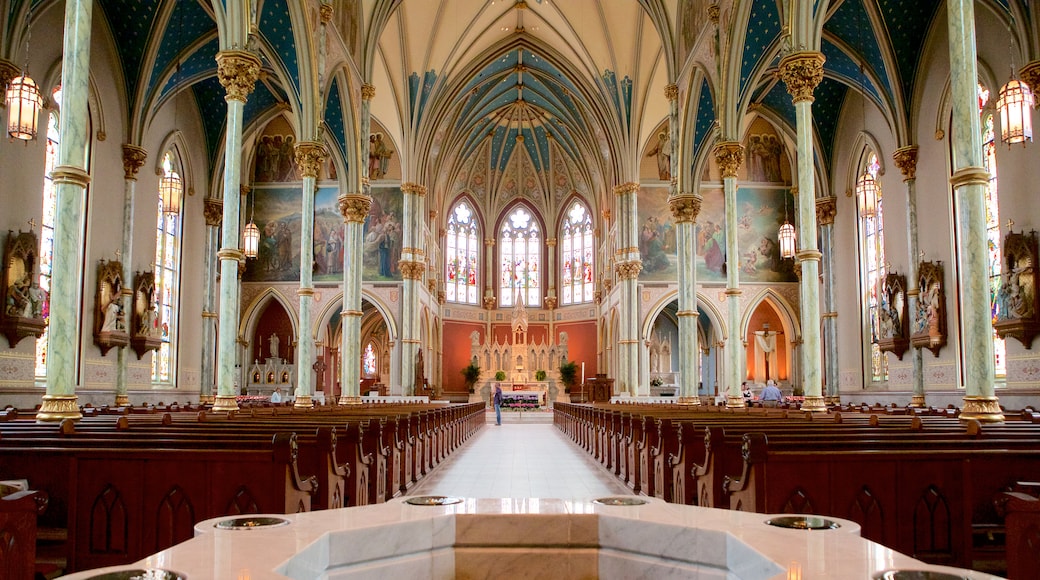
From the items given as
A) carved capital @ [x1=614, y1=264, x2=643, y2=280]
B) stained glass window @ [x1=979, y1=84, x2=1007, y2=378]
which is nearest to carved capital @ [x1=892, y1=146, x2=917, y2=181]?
stained glass window @ [x1=979, y1=84, x2=1007, y2=378]

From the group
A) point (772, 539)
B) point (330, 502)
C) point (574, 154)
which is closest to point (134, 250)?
point (330, 502)

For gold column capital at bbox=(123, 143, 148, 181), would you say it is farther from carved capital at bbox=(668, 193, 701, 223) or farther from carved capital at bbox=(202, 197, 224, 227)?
carved capital at bbox=(668, 193, 701, 223)

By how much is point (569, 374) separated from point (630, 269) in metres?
11.6

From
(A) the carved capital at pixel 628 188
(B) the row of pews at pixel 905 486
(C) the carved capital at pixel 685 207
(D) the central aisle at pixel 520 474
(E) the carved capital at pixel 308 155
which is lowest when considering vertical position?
(D) the central aisle at pixel 520 474

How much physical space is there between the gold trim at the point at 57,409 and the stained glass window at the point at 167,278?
1686cm

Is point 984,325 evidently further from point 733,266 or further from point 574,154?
point 574,154

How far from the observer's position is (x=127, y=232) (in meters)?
21.4

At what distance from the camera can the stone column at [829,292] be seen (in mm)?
26750

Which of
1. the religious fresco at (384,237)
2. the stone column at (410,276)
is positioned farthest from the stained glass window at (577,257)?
the religious fresco at (384,237)

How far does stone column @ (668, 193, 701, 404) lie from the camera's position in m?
21.0

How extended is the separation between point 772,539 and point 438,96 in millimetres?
31942

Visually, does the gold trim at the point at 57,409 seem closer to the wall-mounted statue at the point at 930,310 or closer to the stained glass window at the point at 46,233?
the stained glass window at the point at 46,233

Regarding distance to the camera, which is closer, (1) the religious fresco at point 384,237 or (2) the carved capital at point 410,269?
(2) the carved capital at point 410,269

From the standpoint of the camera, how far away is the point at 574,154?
144 ft
